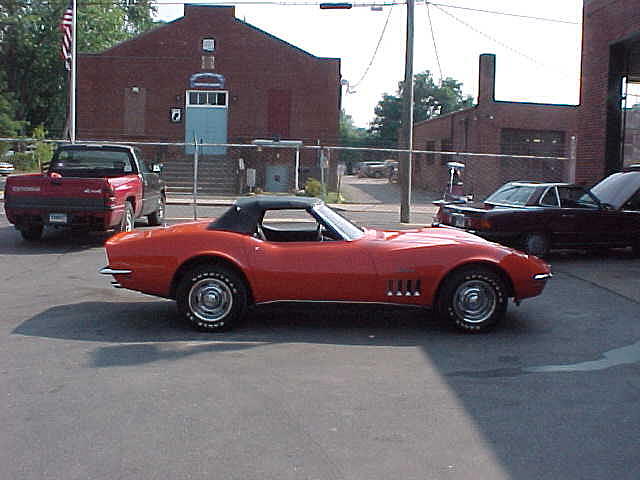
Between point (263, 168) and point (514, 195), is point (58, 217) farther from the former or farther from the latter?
point (263, 168)

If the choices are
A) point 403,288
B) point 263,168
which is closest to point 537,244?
point 403,288

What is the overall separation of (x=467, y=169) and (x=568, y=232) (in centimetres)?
2277

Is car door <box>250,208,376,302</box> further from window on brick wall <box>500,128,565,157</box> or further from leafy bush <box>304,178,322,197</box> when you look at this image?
window on brick wall <box>500,128,565,157</box>

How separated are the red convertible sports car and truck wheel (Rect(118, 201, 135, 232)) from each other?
6.18 metres

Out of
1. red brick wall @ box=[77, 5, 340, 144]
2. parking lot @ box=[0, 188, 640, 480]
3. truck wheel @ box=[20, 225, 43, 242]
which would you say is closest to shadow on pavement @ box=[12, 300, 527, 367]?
parking lot @ box=[0, 188, 640, 480]

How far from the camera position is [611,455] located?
4.66m

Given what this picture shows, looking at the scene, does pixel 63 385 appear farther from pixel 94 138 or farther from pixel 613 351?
pixel 94 138

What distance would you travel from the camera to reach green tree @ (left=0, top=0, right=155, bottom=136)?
4984 cm

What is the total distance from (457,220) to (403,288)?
5513 millimetres

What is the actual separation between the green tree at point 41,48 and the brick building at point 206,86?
1458 cm

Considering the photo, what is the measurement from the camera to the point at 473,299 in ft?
25.2

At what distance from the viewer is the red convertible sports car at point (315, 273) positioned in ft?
24.8

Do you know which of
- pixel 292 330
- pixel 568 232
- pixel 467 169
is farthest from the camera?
pixel 467 169

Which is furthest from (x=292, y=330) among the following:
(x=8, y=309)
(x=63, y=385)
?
(x=8, y=309)
